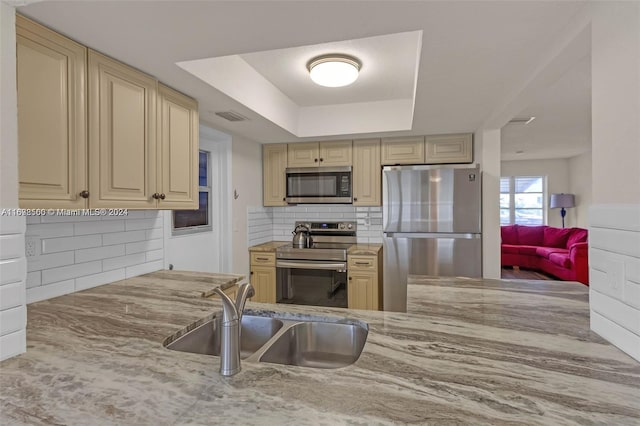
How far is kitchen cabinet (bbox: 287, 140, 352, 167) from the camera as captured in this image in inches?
141

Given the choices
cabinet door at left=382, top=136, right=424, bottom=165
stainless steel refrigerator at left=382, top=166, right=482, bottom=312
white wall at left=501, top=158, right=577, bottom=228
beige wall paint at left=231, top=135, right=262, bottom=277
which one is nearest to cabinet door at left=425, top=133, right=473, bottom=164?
cabinet door at left=382, top=136, right=424, bottom=165

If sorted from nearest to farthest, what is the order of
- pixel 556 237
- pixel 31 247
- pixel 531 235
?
pixel 31 247, pixel 556 237, pixel 531 235

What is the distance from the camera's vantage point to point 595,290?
1.12 m

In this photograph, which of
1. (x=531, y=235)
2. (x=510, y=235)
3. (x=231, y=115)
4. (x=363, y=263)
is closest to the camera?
A: (x=231, y=115)

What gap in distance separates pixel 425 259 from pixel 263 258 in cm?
158

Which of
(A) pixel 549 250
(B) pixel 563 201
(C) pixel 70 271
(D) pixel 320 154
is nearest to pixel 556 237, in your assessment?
(A) pixel 549 250

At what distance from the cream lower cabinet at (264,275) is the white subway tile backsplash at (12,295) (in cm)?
239

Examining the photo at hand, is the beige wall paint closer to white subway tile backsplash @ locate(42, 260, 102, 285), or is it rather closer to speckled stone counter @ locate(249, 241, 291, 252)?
speckled stone counter @ locate(249, 241, 291, 252)

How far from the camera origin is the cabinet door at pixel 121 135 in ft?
4.91

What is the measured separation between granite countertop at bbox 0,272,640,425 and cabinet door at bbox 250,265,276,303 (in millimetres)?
2018

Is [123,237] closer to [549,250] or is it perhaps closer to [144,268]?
[144,268]

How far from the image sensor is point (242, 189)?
3338 millimetres

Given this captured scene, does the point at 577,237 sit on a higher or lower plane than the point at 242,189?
lower

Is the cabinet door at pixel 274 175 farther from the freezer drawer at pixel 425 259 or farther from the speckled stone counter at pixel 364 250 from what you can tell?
the freezer drawer at pixel 425 259
